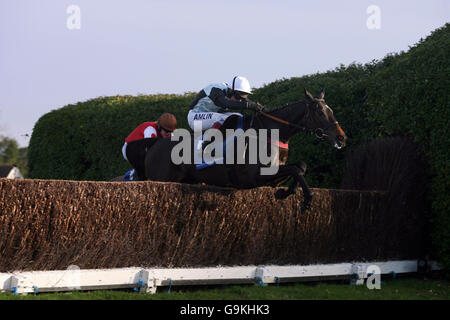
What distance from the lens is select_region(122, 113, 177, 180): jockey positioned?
1059 centimetres

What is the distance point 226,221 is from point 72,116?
452 inches

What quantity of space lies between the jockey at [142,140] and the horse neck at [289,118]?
2.38 meters

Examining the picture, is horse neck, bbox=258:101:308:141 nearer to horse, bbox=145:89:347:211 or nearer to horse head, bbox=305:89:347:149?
horse, bbox=145:89:347:211

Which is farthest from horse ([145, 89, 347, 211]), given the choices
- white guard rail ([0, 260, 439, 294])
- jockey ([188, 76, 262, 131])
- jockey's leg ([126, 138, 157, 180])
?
white guard rail ([0, 260, 439, 294])

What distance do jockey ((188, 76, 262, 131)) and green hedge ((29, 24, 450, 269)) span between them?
304cm

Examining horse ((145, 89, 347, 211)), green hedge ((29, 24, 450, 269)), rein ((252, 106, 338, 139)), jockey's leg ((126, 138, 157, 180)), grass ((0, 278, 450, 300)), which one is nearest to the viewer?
grass ((0, 278, 450, 300))

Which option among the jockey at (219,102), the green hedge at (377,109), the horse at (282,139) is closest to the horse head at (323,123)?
the horse at (282,139)

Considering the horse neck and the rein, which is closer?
the rein

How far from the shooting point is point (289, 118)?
8.94 meters

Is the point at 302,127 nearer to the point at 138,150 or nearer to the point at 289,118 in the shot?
the point at 289,118

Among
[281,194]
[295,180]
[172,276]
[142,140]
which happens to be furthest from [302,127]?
[142,140]

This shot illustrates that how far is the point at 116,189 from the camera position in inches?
296

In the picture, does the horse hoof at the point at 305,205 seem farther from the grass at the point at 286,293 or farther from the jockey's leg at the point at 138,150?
the jockey's leg at the point at 138,150
